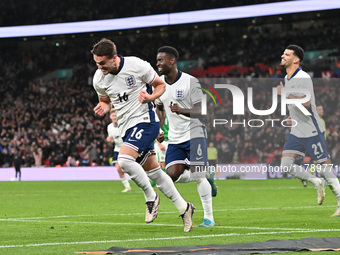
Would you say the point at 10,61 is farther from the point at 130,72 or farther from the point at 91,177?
the point at 130,72

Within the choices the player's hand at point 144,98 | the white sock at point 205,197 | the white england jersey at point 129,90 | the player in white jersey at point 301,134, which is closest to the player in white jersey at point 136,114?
the white england jersey at point 129,90

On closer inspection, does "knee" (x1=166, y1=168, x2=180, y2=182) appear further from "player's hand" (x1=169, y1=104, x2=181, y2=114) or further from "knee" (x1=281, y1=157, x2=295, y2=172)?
"knee" (x1=281, y1=157, x2=295, y2=172)

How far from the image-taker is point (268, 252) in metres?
6.22

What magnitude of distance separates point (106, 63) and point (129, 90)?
44 cm

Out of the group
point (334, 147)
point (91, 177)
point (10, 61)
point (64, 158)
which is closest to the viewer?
point (334, 147)

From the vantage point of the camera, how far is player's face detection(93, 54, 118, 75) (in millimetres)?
8367

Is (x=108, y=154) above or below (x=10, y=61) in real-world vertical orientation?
below

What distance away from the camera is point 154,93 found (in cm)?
838

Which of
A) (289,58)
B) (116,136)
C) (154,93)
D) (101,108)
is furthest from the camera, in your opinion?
(116,136)

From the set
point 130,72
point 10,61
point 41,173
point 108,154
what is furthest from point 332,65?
point 130,72

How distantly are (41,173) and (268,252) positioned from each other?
86.4ft

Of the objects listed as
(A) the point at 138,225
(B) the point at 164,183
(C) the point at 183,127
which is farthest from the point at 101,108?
(A) the point at 138,225

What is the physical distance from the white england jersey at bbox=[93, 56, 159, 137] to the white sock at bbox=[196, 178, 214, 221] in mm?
1390

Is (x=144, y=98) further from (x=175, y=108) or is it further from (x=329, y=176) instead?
(x=329, y=176)
